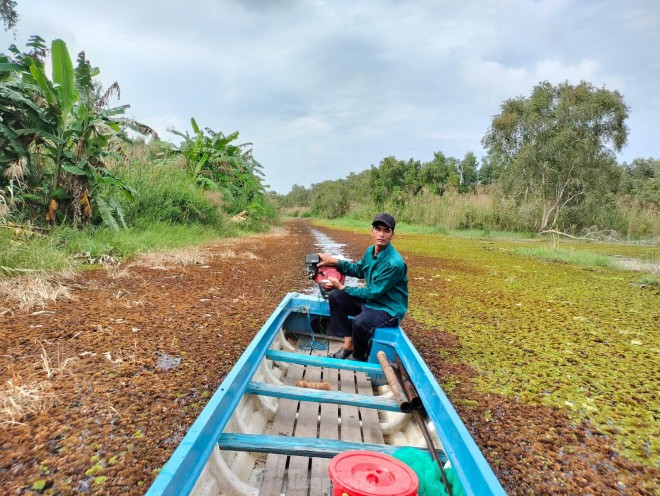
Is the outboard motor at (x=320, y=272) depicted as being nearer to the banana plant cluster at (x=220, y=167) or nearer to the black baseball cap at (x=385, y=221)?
the black baseball cap at (x=385, y=221)

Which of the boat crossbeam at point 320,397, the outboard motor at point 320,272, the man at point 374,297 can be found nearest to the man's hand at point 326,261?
the outboard motor at point 320,272

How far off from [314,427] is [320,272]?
1689 mm

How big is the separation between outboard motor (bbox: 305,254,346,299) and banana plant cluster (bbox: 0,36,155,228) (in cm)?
452

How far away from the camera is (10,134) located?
5645mm

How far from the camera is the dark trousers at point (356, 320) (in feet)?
10.2

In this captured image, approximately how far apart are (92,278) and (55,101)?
2.86 meters

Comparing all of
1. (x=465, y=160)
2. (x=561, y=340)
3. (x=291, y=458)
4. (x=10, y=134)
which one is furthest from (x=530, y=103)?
(x=291, y=458)

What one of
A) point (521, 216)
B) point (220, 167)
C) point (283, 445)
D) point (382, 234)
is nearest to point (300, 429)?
point (283, 445)

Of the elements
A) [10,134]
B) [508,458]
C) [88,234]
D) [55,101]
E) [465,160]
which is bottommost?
[508,458]

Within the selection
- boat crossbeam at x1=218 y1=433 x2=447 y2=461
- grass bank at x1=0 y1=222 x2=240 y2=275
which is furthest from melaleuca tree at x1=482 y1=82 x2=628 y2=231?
boat crossbeam at x1=218 y1=433 x2=447 y2=461

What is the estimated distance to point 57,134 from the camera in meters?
6.45

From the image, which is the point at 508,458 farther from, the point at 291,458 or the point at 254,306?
the point at 254,306

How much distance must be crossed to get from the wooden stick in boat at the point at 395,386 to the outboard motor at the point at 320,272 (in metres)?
0.93

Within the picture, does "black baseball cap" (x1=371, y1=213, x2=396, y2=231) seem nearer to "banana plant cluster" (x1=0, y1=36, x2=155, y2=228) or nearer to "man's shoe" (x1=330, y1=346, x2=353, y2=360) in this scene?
"man's shoe" (x1=330, y1=346, x2=353, y2=360)
